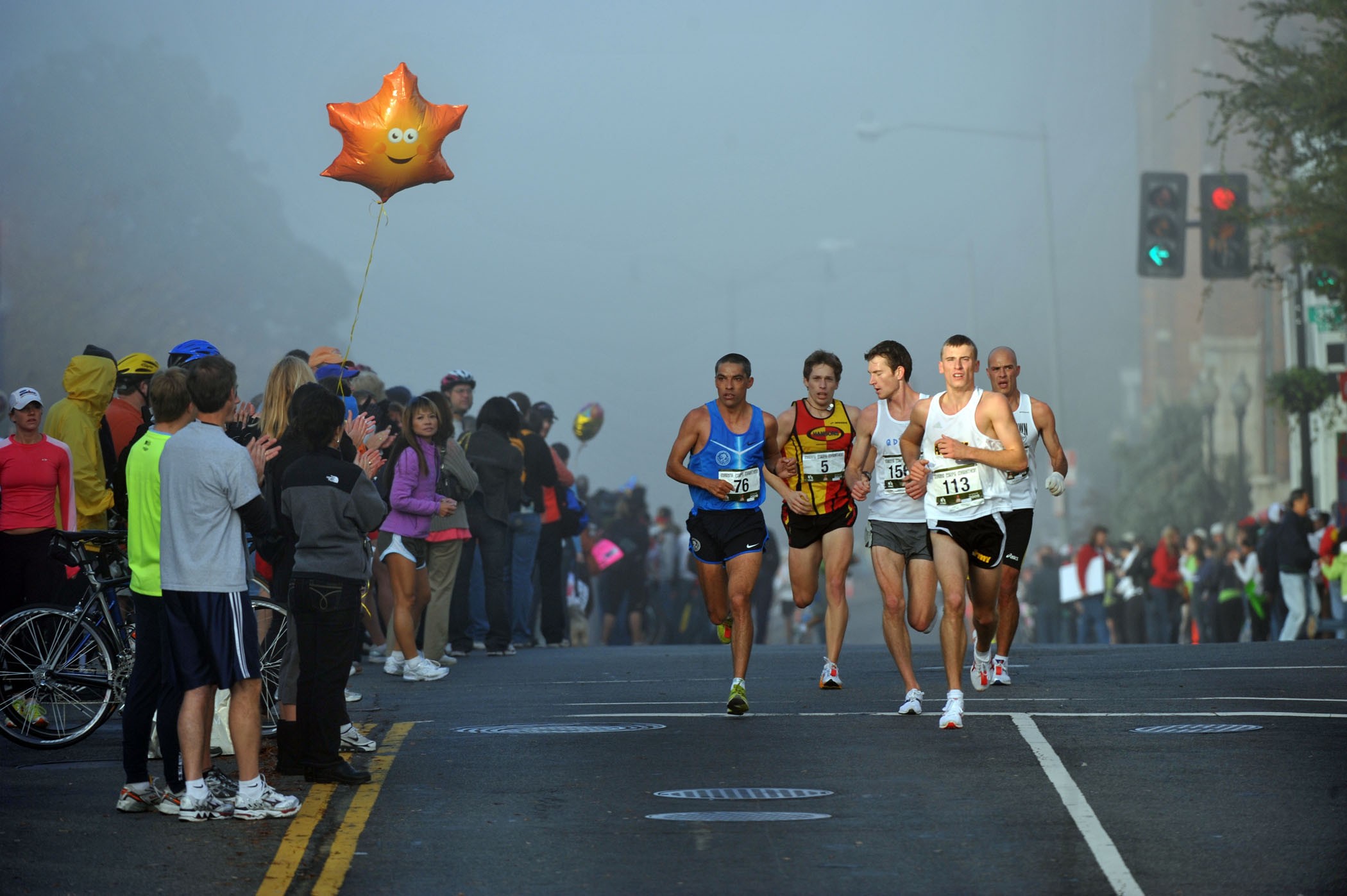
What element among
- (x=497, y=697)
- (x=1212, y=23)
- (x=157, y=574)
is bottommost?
(x=497, y=697)

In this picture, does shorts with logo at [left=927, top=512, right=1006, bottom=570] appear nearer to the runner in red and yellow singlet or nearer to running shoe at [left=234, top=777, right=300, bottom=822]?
the runner in red and yellow singlet

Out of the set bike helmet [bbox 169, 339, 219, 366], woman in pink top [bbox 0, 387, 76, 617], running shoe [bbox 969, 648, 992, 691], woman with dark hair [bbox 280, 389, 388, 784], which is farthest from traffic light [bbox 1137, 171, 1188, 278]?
woman with dark hair [bbox 280, 389, 388, 784]

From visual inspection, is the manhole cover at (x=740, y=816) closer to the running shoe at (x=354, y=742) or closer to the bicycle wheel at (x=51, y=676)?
the running shoe at (x=354, y=742)

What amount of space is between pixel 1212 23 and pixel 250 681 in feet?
350

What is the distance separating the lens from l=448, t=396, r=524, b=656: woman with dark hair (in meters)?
15.7

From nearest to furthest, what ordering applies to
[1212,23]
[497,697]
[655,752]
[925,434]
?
[655,752] < [925,434] < [497,697] < [1212,23]

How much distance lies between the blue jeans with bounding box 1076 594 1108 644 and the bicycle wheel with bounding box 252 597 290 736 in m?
20.4

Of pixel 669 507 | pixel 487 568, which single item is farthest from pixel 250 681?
pixel 669 507

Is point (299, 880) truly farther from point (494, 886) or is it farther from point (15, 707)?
point (15, 707)

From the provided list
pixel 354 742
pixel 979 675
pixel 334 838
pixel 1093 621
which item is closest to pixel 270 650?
pixel 354 742

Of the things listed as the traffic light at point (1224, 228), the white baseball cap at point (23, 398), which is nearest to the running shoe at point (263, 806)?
the white baseball cap at point (23, 398)

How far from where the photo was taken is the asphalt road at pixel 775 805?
6625 millimetres

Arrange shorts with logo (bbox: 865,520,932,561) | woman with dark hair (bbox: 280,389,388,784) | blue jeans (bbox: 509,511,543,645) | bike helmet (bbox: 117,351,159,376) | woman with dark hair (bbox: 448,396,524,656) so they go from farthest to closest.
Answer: blue jeans (bbox: 509,511,543,645)
woman with dark hair (bbox: 448,396,524,656)
bike helmet (bbox: 117,351,159,376)
shorts with logo (bbox: 865,520,932,561)
woman with dark hair (bbox: 280,389,388,784)

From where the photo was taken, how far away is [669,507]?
25.6m
